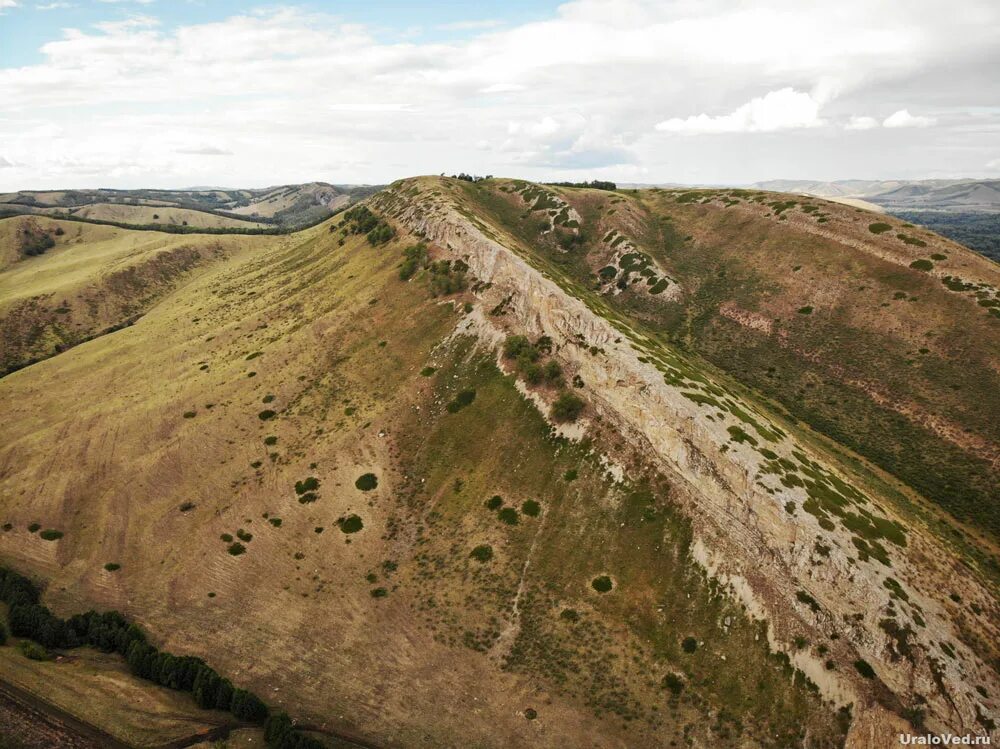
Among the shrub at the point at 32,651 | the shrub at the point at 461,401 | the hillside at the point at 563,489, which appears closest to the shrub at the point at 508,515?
the hillside at the point at 563,489

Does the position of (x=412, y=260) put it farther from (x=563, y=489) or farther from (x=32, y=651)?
(x=32, y=651)

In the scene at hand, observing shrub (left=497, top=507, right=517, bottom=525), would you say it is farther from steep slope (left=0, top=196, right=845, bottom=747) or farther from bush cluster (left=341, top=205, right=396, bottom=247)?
bush cluster (left=341, top=205, right=396, bottom=247)

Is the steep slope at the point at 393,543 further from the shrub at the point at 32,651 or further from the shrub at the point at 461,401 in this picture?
the shrub at the point at 32,651

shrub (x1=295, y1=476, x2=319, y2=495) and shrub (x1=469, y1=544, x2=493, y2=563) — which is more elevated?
shrub (x1=295, y1=476, x2=319, y2=495)

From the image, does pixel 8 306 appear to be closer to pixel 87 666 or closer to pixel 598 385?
pixel 87 666

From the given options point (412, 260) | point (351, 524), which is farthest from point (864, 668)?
point (412, 260)

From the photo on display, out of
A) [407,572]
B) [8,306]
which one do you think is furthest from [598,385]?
[8,306]

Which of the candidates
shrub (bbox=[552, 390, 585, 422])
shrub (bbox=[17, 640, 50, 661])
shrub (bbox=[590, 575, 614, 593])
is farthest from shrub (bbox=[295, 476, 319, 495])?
shrub (bbox=[590, 575, 614, 593])

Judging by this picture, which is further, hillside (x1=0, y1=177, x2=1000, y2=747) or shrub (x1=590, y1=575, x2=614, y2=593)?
shrub (x1=590, y1=575, x2=614, y2=593)
